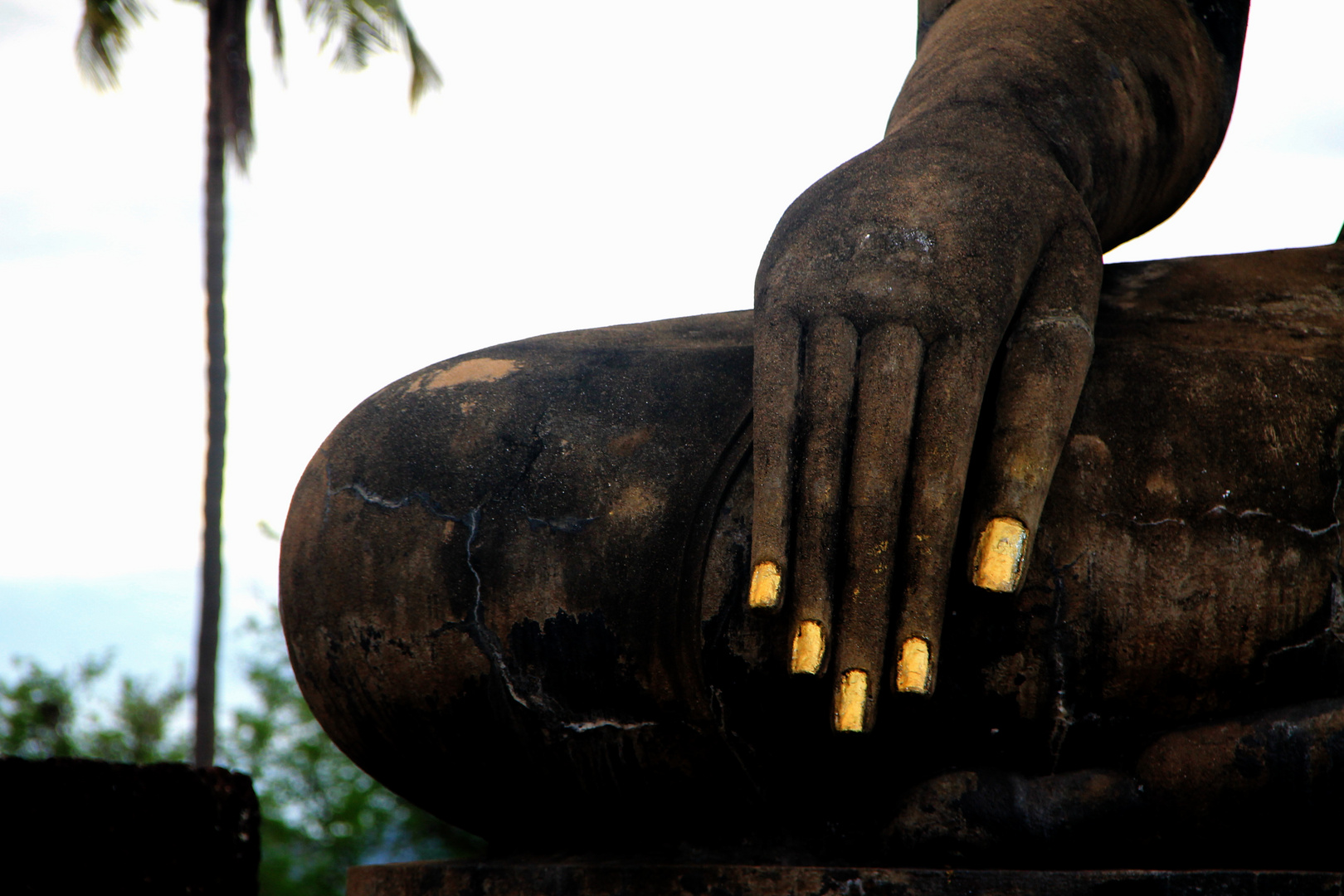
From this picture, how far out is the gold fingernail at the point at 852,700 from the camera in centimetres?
182

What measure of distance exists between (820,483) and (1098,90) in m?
1.27

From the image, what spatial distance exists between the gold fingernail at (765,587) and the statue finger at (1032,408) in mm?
292

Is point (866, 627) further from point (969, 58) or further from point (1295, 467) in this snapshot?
point (969, 58)

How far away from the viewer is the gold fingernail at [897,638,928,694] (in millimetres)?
1812

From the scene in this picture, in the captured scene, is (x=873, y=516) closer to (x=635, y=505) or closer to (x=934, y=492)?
(x=934, y=492)

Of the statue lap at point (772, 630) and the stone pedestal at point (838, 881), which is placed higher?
the statue lap at point (772, 630)

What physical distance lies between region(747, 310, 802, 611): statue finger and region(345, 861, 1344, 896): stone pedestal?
0.44m

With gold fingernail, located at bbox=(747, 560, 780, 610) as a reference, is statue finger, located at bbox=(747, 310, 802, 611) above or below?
above

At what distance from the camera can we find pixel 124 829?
3.33 meters

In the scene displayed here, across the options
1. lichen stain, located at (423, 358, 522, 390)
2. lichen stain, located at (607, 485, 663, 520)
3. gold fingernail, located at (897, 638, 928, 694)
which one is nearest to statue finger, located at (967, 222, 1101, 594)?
gold fingernail, located at (897, 638, 928, 694)

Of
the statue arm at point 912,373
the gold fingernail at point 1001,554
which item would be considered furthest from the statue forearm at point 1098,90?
the gold fingernail at point 1001,554

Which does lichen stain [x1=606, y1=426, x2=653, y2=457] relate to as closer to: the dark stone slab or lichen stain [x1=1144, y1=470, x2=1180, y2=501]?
lichen stain [x1=1144, y1=470, x2=1180, y2=501]

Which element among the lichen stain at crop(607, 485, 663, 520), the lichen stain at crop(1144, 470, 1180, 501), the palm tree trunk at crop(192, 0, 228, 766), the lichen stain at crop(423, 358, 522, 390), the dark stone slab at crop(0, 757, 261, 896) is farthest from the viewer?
the palm tree trunk at crop(192, 0, 228, 766)

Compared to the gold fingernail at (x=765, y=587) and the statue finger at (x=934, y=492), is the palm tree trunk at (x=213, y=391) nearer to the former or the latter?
the gold fingernail at (x=765, y=587)
